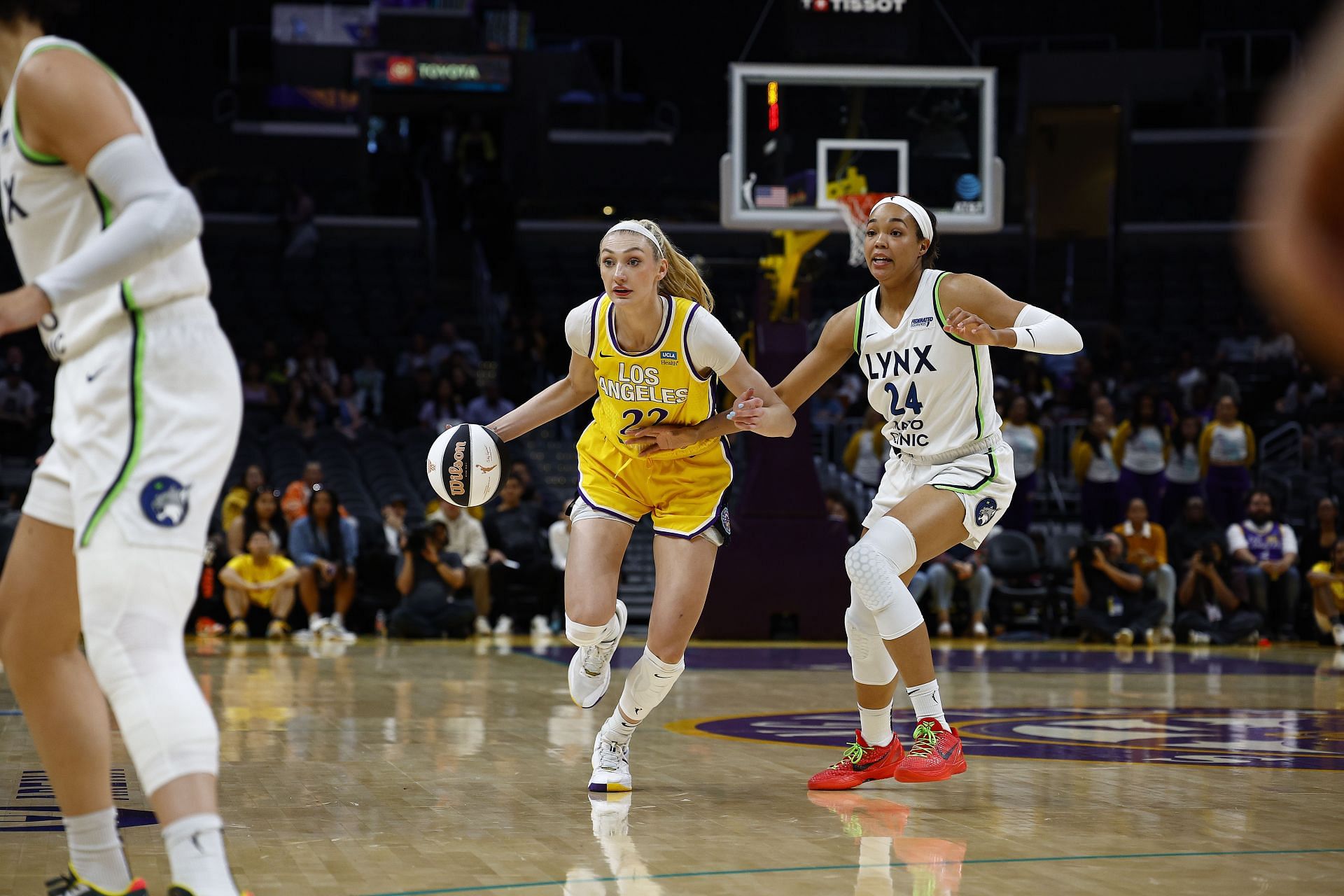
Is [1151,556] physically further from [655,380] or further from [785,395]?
[655,380]

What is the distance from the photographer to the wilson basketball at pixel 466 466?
5.50 metres

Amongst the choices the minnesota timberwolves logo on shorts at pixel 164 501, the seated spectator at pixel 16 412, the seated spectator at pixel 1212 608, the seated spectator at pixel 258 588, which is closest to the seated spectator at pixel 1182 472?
the seated spectator at pixel 1212 608

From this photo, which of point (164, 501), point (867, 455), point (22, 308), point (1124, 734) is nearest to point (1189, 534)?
point (867, 455)

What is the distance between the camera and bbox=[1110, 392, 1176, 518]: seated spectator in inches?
587

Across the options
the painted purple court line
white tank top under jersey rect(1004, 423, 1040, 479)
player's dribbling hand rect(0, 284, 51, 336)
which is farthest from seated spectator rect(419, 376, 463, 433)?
player's dribbling hand rect(0, 284, 51, 336)

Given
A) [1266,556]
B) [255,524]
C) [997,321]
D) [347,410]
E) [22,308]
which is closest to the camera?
[22,308]

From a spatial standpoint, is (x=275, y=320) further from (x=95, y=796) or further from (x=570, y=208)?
(x=95, y=796)

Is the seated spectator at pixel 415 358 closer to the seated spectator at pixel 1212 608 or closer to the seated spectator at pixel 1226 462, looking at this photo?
the seated spectator at pixel 1226 462

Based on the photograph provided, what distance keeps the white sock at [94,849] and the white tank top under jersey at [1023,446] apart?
11.9m

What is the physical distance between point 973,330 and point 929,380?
15.3 inches

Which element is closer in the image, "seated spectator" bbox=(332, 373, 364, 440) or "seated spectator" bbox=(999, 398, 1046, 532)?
"seated spectator" bbox=(999, 398, 1046, 532)

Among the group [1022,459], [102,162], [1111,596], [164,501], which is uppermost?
[102,162]

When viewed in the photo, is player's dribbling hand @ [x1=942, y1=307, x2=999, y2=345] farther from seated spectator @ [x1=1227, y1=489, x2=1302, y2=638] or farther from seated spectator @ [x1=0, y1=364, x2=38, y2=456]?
seated spectator @ [x1=0, y1=364, x2=38, y2=456]

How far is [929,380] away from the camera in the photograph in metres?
5.32
